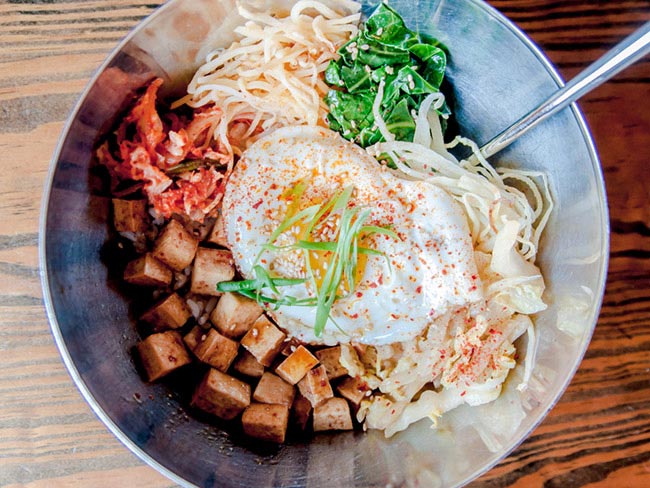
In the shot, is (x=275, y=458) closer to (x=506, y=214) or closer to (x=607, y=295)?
(x=506, y=214)

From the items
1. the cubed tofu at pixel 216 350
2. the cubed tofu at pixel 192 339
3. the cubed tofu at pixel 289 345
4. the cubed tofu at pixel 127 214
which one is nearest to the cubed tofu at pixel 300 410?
the cubed tofu at pixel 289 345

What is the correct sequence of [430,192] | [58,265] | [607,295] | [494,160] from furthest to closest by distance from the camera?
[607,295] < [494,160] < [430,192] < [58,265]

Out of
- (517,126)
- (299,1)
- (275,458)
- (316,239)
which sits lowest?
(275,458)

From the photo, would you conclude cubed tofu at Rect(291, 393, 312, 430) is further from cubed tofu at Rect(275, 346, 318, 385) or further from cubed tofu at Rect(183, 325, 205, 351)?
cubed tofu at Rect(183, 325, 205, 351)

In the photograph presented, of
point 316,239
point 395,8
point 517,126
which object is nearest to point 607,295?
point 517,126

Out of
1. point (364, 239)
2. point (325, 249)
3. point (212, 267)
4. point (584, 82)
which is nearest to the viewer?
point (584, 82)

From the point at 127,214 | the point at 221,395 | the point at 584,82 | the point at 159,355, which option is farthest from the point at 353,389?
the point at 584,82

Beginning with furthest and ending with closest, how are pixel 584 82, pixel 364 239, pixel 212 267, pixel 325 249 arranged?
pixel 212 267, pixel 364 239, pixel 325 249, pixel 584 82

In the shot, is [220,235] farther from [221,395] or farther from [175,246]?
[221,395]
